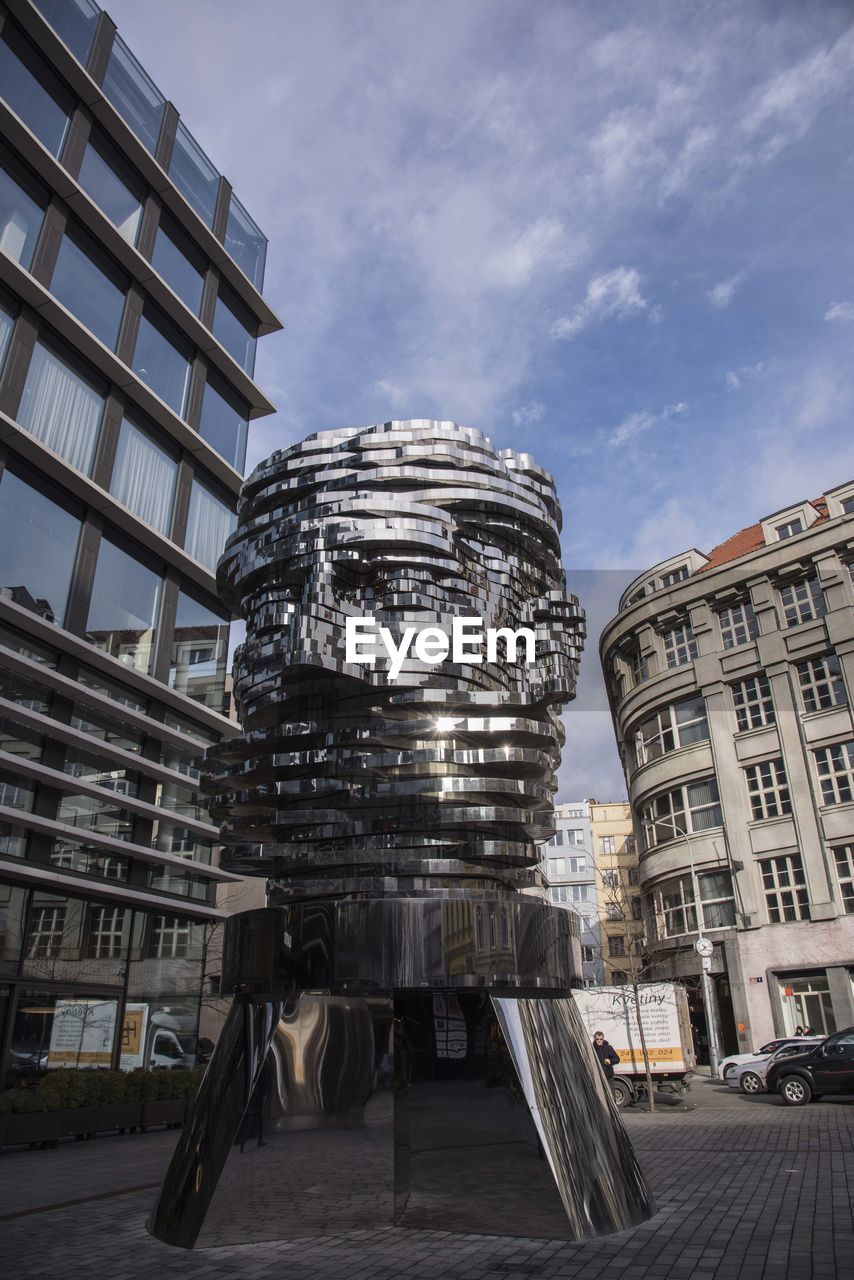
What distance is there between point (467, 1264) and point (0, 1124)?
12.5 m

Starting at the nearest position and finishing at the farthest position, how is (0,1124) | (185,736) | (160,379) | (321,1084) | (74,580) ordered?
(321,1084)
(0,1124)
(74,580)
(185,736)
(160,379)

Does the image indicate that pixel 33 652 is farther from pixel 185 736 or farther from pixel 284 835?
pixel 284 835

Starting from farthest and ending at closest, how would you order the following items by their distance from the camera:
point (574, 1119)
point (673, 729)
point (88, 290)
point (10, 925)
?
point (673, 729), point (88, 290), point (10, 925), point (574, 1119)

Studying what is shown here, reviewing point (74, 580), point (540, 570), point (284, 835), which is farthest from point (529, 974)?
point (74, 580)

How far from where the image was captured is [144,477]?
2572cm

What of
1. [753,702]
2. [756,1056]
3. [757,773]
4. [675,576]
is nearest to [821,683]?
[753,702]

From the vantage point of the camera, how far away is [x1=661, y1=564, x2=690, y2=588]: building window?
1924 inches

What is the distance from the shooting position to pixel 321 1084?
26.6 ft

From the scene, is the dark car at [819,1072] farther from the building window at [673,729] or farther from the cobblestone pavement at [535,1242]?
the building window at [673,729]

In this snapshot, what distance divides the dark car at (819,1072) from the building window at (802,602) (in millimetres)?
23234

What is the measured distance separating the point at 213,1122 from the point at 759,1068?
21607 mm

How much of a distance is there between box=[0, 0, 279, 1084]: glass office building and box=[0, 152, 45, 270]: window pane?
0.18ft

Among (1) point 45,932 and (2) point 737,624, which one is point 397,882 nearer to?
(1) point 45,932

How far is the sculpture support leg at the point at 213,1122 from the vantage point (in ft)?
24.5
